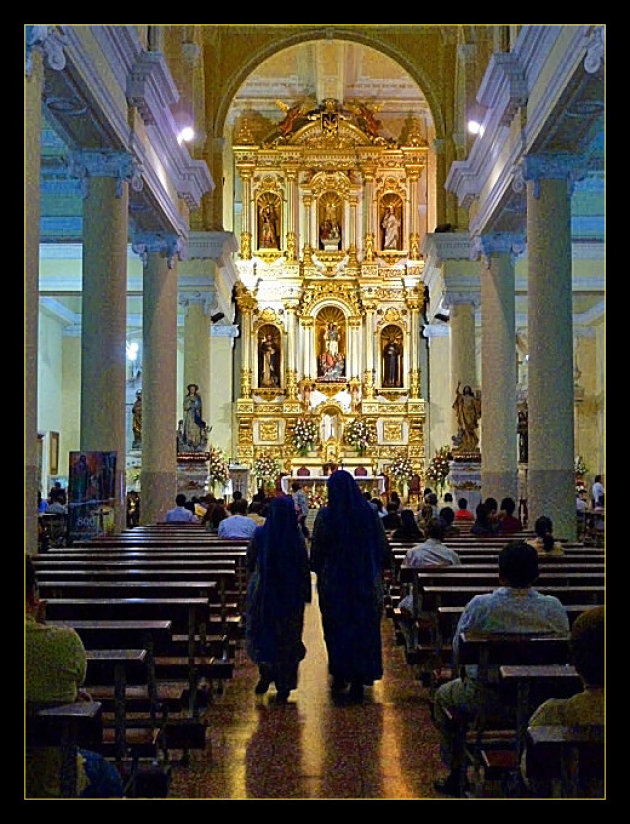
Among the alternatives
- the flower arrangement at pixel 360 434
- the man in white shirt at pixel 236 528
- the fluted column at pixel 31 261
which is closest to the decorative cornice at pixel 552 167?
the man in white shirt at pixel 236 528

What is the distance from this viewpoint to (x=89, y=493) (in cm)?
1216

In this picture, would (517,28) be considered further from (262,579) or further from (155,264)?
(262,579)

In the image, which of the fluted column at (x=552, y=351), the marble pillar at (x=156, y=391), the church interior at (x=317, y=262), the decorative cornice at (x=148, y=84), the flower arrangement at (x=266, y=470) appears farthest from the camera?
the flower arrangement at (x=266, y=470)

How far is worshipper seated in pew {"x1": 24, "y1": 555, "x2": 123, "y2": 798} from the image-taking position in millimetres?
3549

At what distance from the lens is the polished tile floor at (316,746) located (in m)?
5.15

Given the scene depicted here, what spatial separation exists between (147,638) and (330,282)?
25074mm

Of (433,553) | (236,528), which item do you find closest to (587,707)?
(433,553)

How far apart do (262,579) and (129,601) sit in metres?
1.48

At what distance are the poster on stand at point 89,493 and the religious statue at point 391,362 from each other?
17.1 m

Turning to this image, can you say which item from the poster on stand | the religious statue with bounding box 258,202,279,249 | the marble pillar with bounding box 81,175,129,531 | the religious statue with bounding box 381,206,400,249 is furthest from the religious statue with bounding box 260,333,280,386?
the poster on stand

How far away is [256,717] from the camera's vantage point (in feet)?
22.0

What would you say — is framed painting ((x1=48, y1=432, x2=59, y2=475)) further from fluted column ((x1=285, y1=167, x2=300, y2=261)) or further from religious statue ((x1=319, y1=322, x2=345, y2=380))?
fluted column ((x1=285, y1=167, x2=300, y2=261))

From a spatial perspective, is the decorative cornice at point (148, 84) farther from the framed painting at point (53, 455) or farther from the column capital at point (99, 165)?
the framed painting at point (53, 455)

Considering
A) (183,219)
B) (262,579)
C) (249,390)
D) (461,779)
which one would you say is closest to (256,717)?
(262,579)
